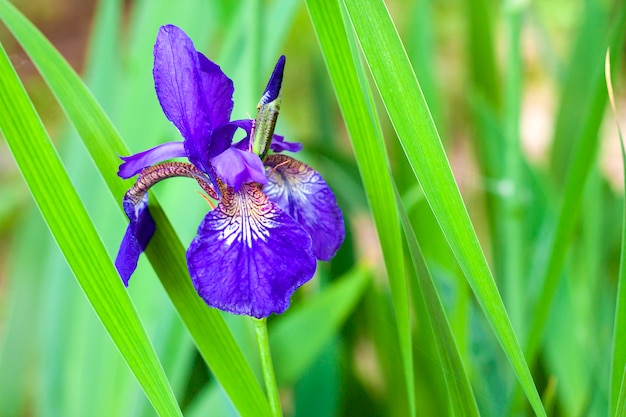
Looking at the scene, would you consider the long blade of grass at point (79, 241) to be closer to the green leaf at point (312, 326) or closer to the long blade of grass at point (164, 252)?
the long blade of grass at point (164, 252)

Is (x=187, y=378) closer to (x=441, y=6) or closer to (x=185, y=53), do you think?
(x=185, y=53)

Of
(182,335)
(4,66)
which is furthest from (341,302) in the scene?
(4,66)

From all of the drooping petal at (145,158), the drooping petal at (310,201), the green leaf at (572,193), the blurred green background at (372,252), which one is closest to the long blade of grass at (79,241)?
the drooping petal at (145,158)

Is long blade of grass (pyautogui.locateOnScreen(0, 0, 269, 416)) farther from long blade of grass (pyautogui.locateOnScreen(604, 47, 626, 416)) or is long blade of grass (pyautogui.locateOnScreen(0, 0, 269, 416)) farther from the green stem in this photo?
long blade of grass (pyautogui.locateOnScreen(604, 47, 626, 416))

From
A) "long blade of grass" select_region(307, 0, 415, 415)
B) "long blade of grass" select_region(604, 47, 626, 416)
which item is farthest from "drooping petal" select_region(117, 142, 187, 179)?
"long blade of grass" select_region(604, 47, 626, 416)

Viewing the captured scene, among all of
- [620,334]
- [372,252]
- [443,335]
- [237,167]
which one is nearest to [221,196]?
[237,167]

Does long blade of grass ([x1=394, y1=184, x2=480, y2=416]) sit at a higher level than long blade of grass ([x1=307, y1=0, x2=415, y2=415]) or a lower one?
lower
